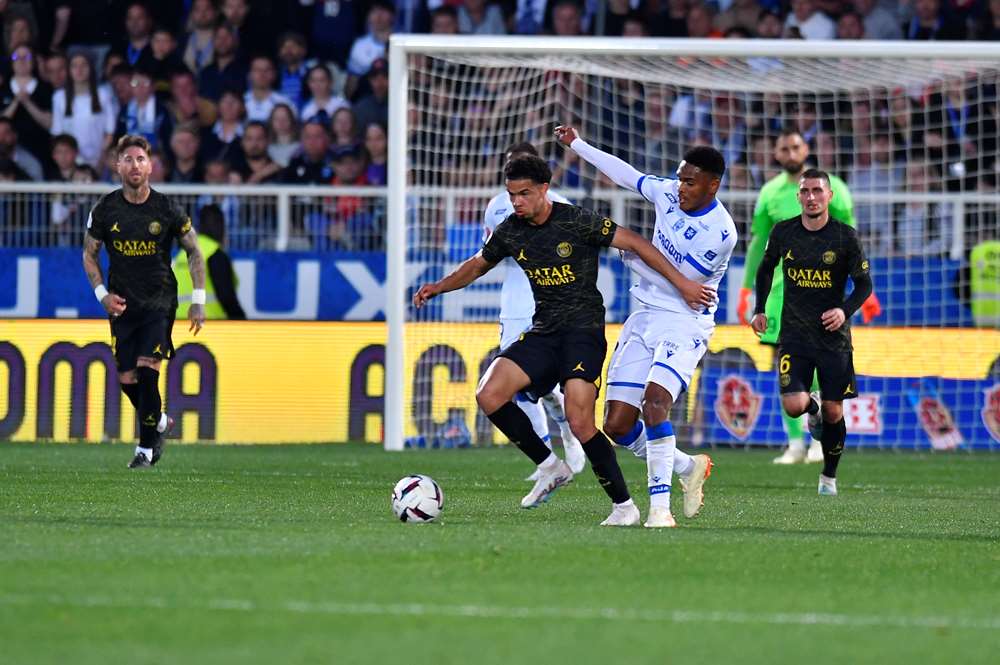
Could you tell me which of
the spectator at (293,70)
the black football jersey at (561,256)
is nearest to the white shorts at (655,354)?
the black football jersey at (561,256)

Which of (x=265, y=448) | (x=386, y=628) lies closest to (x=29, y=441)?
(x=265, y=448)

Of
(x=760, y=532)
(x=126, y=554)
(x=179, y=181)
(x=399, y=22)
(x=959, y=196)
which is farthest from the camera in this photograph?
(x=399, y=22)

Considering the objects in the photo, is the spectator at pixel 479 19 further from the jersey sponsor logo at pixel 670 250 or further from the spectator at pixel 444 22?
the jersey sponsor logo at pixel 670 250

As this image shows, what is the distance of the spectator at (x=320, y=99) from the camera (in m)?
19.7

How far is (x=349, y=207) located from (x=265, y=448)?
2.58m

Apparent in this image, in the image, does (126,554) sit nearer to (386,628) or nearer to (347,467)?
(386,628)

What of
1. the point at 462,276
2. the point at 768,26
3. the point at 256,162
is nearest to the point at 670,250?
the point at 462,276

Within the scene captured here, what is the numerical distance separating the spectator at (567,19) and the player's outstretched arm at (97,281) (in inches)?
330

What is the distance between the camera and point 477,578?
7.12 meters

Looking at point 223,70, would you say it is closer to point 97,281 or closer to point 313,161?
point 313,161

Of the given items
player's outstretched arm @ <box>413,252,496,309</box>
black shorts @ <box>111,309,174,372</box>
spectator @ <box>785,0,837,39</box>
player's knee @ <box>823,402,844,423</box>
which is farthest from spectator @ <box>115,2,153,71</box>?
player's outstretched arm @ <box>413,252,496,309</box>

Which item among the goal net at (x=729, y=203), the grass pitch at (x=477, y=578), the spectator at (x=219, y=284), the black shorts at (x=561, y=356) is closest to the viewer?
the grass pitch at (x=477, y=578)

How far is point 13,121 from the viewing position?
63.9ft

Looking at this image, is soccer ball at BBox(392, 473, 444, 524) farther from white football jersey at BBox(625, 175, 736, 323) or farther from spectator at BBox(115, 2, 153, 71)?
spectator at BBox(115, 2, 153, 71)
